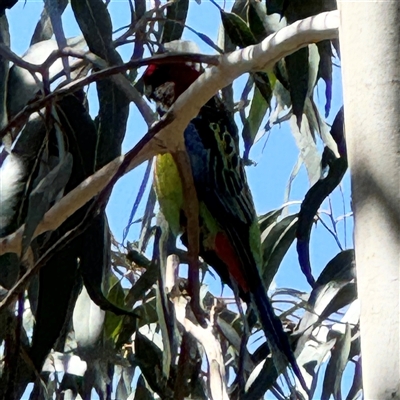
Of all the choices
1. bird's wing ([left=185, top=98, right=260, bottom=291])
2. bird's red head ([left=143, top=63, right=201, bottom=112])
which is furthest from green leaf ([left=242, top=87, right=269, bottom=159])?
bird's red head ([left=143, top=63, right=201, bottom=112])

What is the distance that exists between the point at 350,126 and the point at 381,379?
170 millimetres

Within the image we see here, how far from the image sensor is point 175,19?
137 centimetres

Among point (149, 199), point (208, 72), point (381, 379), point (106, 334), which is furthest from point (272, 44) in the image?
point (149, 199)

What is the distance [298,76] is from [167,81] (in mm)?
539

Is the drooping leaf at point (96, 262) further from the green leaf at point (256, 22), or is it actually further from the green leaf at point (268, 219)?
the green leaf at point (268, 219)

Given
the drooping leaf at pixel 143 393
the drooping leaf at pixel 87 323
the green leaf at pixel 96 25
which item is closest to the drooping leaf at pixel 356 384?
the drooping leaf at pixel 143 393

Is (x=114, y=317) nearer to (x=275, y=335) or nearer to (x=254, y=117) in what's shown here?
(x=275, y=335)

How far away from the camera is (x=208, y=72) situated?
927mm

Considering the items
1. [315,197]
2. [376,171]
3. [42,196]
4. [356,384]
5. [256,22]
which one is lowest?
[376,171]

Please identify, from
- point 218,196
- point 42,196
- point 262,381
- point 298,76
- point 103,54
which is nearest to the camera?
point 42,196

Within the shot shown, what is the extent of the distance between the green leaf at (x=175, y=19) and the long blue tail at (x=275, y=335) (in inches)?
16.7

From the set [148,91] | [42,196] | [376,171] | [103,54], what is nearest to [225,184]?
[148,91]

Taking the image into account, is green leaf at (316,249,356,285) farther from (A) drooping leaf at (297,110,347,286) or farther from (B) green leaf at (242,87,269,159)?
(B) green leaf at (242,87,269,159)

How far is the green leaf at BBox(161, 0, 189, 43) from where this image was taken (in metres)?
1.34
